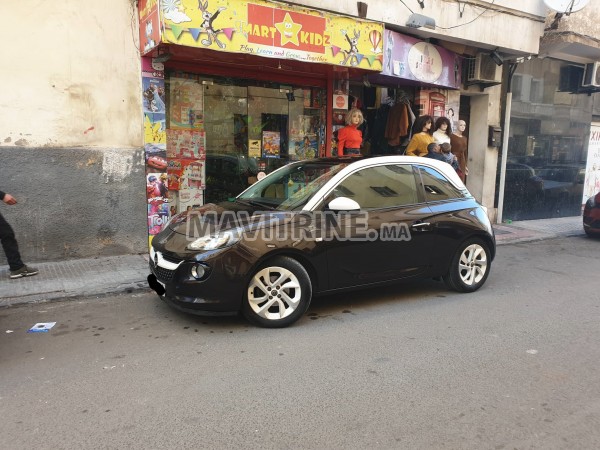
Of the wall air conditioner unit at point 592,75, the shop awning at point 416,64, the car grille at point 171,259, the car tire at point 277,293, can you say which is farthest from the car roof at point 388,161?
the wall air conditioner unit at point 592,75

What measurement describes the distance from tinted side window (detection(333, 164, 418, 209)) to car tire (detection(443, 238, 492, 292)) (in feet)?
3.09

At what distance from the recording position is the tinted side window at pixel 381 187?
195 inches

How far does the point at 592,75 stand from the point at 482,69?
398 centimetres

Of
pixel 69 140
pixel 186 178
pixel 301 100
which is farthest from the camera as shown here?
pixel 301 100

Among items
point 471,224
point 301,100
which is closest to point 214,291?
point 471,224

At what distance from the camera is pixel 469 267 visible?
580 cm

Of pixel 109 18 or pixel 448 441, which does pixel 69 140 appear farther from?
pixel 448 441

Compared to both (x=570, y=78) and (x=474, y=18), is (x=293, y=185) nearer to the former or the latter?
(x=474, y=18)

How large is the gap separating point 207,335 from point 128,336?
0.70 metres

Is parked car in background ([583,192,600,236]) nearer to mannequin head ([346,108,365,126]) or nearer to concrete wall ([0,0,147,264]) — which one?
mannequin head ([346,108,365,126])

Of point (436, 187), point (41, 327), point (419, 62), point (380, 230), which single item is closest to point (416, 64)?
point (419, 62)

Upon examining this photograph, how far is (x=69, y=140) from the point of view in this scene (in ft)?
22.1

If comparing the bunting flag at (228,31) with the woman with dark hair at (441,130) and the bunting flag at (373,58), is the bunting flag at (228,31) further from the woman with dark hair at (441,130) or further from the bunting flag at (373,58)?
the woman with dark hair at (441,130)

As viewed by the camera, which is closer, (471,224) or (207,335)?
(207,335)
